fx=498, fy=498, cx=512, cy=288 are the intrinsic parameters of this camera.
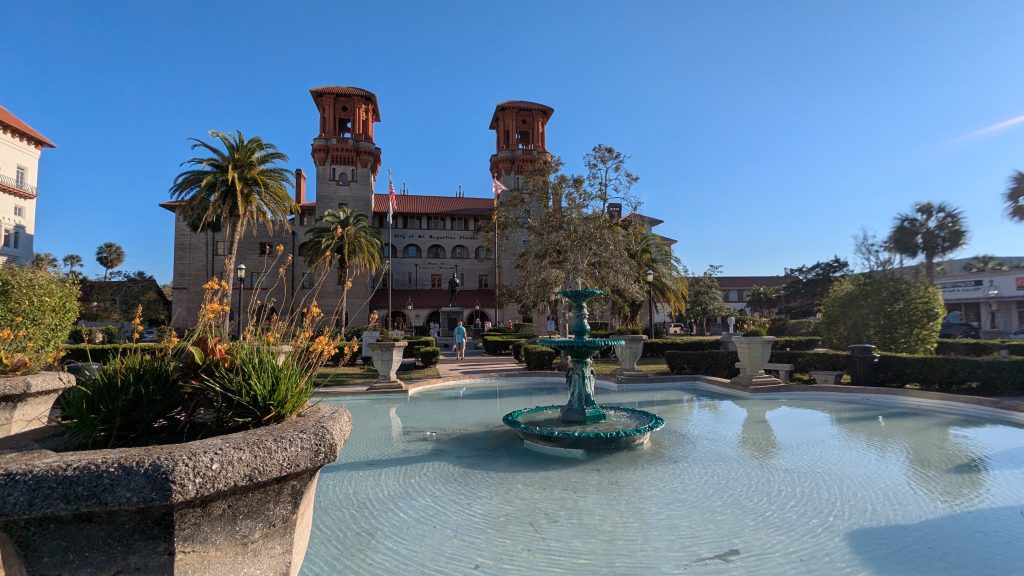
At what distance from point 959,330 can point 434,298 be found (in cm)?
4230

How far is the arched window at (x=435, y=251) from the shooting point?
52.8 meters

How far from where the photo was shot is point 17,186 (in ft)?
143

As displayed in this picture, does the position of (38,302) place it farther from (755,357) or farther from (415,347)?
(755,357)

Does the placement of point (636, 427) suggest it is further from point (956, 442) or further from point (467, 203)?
point (467, 203)

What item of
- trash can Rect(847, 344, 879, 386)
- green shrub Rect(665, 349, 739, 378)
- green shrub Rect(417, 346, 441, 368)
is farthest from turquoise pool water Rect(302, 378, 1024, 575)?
green shrub Rect(417, 346, 441, 368)

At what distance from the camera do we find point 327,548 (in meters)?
4.23

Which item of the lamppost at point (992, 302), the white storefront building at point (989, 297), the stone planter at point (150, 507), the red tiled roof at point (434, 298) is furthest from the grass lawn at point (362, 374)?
the lamppost at point (992, 302)

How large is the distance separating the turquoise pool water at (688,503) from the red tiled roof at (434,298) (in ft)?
134

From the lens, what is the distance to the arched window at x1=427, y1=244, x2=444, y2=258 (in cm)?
5281

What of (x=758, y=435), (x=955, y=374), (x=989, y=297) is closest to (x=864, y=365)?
(x=955, y=374)

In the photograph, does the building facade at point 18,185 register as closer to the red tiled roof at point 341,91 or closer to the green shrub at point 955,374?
the red tiled roof at point 341,91

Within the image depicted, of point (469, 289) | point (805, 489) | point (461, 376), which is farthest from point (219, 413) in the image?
point (469, 289)

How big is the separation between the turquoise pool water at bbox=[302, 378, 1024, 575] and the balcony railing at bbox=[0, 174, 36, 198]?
53.2m

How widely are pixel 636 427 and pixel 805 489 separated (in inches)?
102
